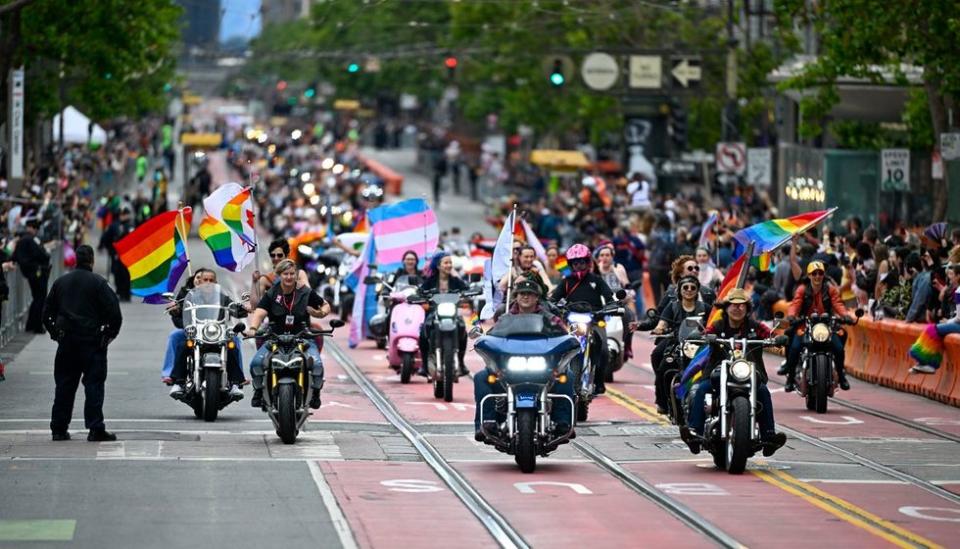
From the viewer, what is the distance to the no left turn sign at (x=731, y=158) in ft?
163

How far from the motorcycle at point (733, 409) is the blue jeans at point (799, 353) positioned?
18.7ft

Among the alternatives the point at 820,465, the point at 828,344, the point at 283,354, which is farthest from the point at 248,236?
the point at 820,465

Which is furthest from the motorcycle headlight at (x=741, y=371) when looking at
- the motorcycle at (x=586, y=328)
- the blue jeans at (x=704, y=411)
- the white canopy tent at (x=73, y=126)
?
the white canopy tent at (x=73, y=126)

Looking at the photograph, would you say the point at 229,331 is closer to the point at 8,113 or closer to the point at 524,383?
the point at 524,383

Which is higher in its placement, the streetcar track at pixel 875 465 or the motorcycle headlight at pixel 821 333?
the motorcycle headlight at pixel 821 333

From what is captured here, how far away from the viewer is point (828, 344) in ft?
79.7

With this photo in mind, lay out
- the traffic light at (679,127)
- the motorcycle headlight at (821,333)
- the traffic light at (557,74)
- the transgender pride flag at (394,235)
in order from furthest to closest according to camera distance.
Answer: the traffic light at (679,127) → the traffic light at (557,74) → the transgender pride flag at (394,235) → the motorcycle headlight at (821,333)

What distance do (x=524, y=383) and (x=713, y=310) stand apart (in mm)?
1893

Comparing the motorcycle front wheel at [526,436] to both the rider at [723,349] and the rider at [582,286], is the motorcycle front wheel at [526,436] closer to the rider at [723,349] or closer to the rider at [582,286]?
the rider at [723,349]

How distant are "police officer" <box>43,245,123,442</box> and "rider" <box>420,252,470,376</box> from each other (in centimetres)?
630

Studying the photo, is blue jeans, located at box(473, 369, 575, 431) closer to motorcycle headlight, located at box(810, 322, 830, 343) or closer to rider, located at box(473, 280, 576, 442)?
rider, located at box(473, 280, 576, 442)

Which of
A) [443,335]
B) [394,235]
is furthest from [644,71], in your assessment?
[443,335]

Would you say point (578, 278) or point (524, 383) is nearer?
point (524, 383)

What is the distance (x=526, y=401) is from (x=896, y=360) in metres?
11.3
